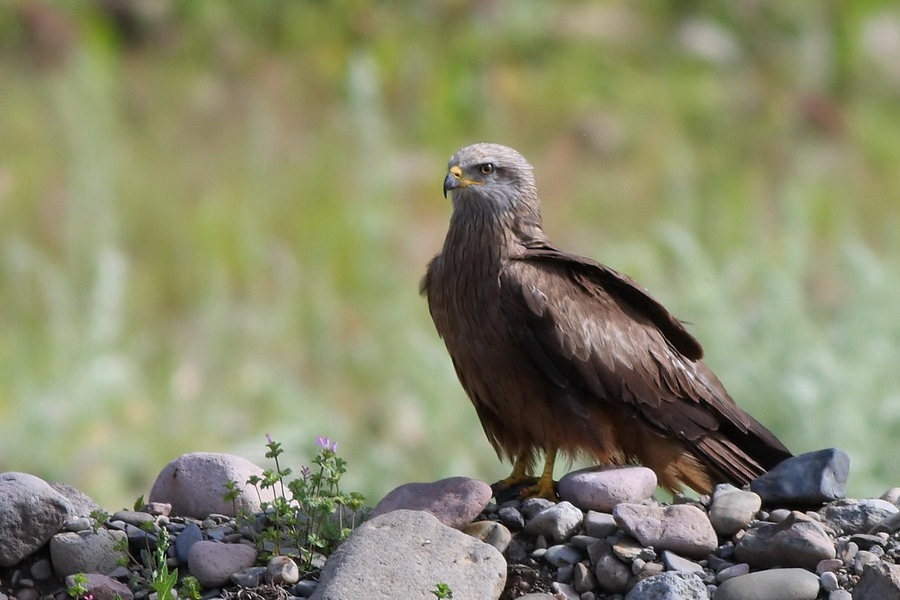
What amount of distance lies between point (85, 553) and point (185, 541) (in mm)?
266

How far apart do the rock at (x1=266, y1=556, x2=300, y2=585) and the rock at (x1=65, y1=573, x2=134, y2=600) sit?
37 centimetres

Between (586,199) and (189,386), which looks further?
(586,199)

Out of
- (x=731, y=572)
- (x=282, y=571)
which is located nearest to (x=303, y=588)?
(x=282, y=571)

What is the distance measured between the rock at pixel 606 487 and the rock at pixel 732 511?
0.21 m

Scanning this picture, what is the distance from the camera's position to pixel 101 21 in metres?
12.3

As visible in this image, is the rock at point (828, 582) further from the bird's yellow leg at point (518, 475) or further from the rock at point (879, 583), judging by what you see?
the bird's yellow leg at point (518, 475)

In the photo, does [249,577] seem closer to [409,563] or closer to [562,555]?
[409,563]

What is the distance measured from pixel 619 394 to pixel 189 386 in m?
5.09

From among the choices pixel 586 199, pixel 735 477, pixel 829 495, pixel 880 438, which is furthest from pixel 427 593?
pixel 586 199

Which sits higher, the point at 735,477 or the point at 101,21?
the point at 101,21

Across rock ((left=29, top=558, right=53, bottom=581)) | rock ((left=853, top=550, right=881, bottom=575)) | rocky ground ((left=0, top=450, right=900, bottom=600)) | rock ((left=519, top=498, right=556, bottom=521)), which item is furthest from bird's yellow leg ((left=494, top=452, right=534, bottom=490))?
rock ((left=29, top=558, right=53, bottom=581))

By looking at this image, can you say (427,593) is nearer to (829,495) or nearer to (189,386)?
(829,495)

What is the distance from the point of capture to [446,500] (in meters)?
4.33

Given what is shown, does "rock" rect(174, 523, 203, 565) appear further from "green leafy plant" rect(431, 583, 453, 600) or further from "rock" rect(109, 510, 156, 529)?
"green leafy plant" rect(431, 583, 453, 600)
